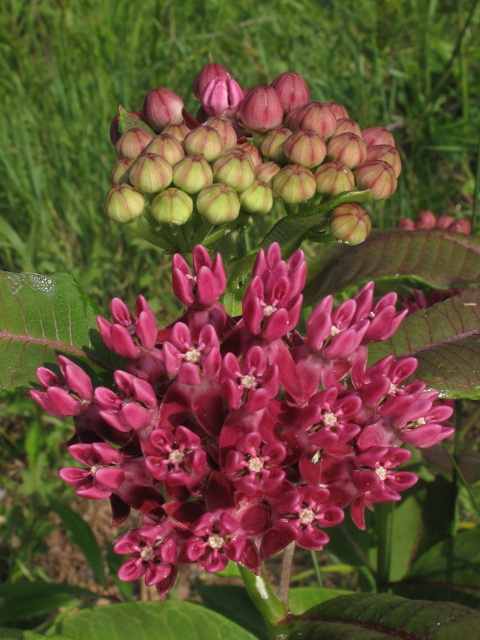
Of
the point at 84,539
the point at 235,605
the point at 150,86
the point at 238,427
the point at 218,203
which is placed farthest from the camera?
the point at 150,86

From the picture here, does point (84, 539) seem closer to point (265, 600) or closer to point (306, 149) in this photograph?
point (265, 600)

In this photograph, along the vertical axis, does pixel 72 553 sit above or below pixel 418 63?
below

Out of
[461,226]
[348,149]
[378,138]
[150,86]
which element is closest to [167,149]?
[348,149]

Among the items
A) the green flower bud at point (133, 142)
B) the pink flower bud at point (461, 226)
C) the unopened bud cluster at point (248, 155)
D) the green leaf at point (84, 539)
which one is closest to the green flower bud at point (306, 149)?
the unopened bud cluster at point (248, 155)

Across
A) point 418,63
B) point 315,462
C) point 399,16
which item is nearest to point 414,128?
point 418,63

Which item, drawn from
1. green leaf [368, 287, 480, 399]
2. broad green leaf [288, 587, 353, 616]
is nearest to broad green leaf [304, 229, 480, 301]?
green leaf [368, 287, 480, 399]

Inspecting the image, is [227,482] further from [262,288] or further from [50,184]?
[50,184]
